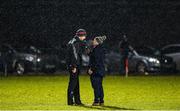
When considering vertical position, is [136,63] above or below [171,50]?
below

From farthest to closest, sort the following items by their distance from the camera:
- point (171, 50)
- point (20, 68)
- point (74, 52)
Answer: point (171, 50) < point (20, 68) < point (74, 52)

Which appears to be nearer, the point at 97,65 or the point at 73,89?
the point at 97,65

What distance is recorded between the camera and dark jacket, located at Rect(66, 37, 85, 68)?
2050cm

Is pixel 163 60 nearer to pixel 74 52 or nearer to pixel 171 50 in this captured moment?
pixel 171 50

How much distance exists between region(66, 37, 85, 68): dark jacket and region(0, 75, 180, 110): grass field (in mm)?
1257

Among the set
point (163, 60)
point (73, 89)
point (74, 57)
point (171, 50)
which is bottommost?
point (73, 89)

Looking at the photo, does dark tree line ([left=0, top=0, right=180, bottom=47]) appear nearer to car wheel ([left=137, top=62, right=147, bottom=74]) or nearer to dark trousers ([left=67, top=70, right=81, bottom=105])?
car wheel ([left=137, top=62, right=147, bottom=74])

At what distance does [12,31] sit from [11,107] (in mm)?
34340

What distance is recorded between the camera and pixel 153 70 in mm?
39281

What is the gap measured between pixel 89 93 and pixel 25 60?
12.9 m

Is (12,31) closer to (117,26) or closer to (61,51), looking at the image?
(117,26)

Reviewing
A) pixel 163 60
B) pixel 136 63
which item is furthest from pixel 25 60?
pixel 163 60

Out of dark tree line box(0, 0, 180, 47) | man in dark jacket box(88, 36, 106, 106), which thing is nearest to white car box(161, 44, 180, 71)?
dark tree line box(0, 0, 180, 47)

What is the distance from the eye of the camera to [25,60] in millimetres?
38031
